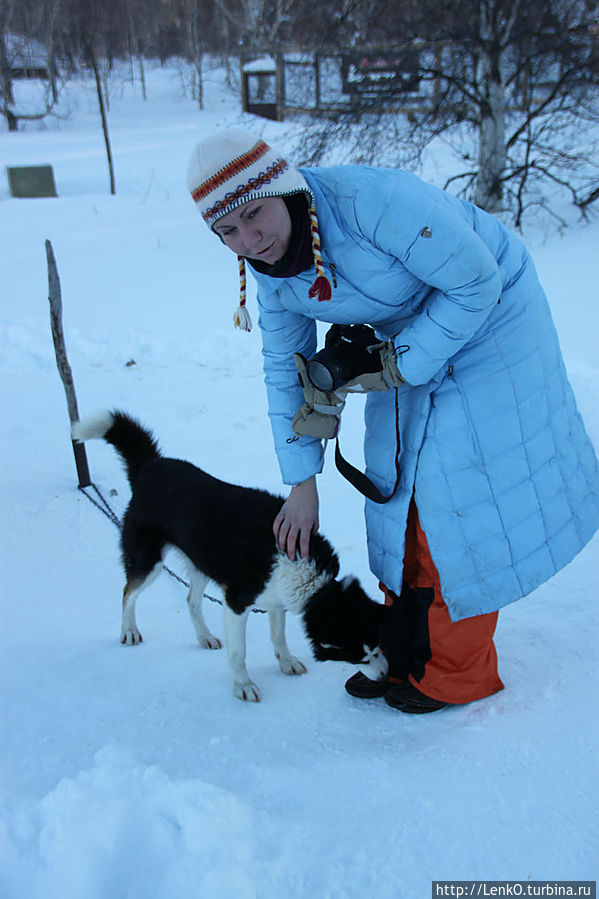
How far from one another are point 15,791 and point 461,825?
1.13 metres

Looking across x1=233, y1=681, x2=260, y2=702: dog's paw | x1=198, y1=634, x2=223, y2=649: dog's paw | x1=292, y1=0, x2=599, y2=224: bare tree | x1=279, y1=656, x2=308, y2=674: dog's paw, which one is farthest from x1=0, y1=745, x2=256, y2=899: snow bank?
x1=292, y1=0, x2=599, y2=224: bare tree

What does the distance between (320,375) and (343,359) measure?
0.27 feet

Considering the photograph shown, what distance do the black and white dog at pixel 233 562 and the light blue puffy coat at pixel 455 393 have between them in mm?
256

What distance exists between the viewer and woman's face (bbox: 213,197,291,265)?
1.55 metres


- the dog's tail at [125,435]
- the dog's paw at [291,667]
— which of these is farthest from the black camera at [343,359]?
the dog's tail at [125,435]

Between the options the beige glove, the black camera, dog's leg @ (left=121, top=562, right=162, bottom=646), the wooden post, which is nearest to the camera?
the black camera

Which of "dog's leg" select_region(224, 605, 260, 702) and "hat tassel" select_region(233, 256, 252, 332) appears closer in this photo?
"hat tassel" select_region(233, 256, 252, 332)

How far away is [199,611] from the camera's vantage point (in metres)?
2.84

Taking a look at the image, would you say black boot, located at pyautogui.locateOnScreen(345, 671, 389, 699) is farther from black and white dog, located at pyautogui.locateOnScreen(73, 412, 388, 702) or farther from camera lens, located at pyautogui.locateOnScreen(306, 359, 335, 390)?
camera lens, located at pyautogui.locateOnScreen(306, 359, 335, 390)

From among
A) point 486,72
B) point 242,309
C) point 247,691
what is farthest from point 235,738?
point 486,72

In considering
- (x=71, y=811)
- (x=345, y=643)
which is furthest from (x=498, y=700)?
(x=71, y=811)

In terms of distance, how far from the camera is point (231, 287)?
8.47 metres

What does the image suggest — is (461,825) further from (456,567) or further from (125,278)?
(125,278)

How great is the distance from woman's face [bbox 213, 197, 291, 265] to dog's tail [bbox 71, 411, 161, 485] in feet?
4.94
